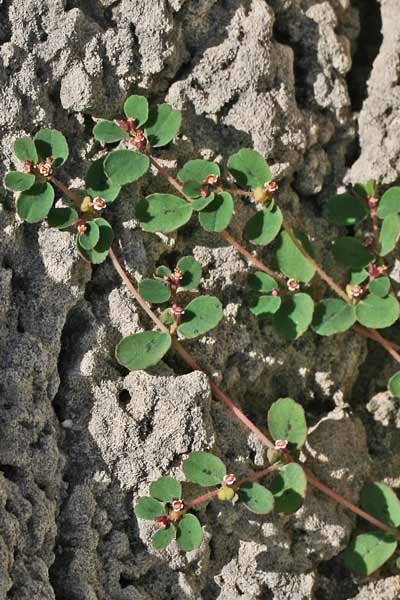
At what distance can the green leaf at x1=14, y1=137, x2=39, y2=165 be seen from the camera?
6.36 feet

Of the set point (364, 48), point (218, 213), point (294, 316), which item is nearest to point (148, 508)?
point (294, 316)

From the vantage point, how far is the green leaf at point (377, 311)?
204cm

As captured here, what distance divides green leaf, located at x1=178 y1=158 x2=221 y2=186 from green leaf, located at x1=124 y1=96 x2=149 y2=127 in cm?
12

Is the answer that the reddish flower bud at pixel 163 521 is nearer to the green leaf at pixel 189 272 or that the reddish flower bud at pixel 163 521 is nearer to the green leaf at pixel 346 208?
the green leaf at pixel 189 272

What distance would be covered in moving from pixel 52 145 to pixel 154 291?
34 centimetres

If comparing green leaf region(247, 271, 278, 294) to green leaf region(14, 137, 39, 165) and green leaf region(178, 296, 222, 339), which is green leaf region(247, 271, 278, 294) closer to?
green leaf region(178, 296, 222, 339)

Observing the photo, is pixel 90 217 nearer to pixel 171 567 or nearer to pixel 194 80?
pixel 194 80

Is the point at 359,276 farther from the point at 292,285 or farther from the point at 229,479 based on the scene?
the point at 229,479

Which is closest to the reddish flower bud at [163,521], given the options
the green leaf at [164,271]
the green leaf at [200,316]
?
the green leaf at [200,316]

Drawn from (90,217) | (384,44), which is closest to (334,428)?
(90,217)

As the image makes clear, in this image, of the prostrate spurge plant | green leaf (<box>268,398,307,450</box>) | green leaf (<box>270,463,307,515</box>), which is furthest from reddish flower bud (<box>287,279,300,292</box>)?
green leaf (<box>270,463,307,515</box>)

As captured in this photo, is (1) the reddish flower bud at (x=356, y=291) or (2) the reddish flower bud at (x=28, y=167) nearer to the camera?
(2) the reddish flower bud at (x=28, y=167)

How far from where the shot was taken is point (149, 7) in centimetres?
206

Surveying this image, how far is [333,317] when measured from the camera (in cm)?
207
